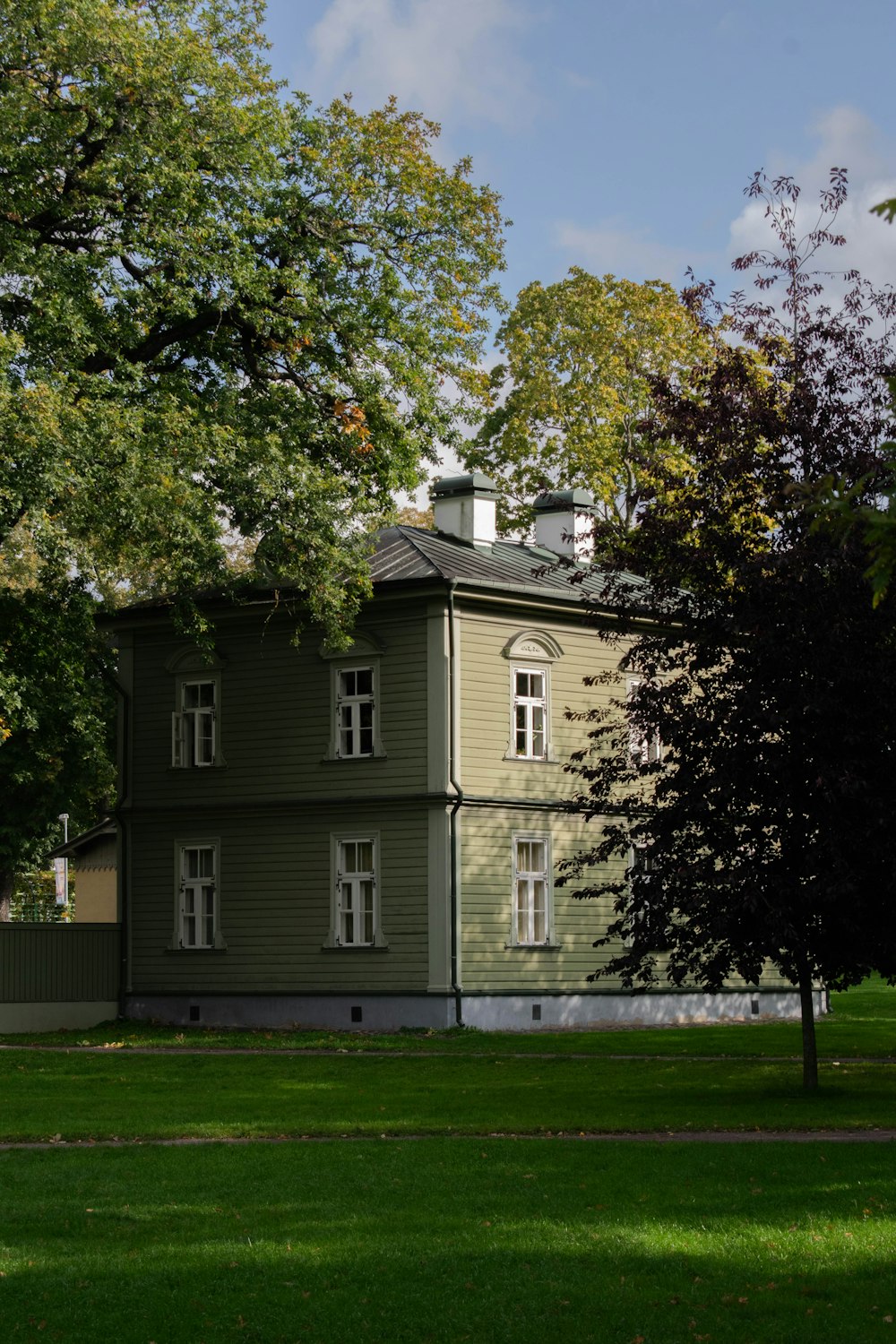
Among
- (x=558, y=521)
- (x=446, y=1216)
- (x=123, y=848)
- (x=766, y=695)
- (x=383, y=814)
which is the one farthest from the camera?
(x=558, y=521)

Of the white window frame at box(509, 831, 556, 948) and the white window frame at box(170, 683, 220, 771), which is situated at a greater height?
the white window frame at box(170, 683, 220, 771)

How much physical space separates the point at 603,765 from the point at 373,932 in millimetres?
11866

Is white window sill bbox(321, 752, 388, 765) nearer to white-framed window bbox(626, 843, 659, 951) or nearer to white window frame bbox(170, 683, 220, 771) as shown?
white window frame bbox(170, 683, 220, 771)

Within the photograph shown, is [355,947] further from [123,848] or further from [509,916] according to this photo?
[123,848]

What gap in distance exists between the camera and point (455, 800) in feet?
96.7

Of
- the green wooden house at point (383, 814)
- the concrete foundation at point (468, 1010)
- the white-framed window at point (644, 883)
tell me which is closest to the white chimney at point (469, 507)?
the green wooden house at point (383, 814)

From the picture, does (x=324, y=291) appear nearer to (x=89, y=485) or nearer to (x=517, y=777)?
(x=89, y=485)

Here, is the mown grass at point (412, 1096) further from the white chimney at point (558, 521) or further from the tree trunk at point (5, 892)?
the tree trunk at point (5, 892)

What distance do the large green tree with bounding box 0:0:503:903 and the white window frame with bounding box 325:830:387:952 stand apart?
184 inches

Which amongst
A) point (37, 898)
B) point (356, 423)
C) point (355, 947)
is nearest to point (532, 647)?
point (356, 423)

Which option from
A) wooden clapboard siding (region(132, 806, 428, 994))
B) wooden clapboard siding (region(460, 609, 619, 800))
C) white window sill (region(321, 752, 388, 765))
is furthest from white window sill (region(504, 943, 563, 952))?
white window sill (region(321, 752, 388, 765))

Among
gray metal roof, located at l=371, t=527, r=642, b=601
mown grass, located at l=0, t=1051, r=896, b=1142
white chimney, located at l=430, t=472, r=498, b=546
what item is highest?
white chimney, located at l=430, t=472, r=498, b=546

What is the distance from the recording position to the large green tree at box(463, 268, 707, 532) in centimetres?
4425

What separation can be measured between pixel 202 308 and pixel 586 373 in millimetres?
19574
